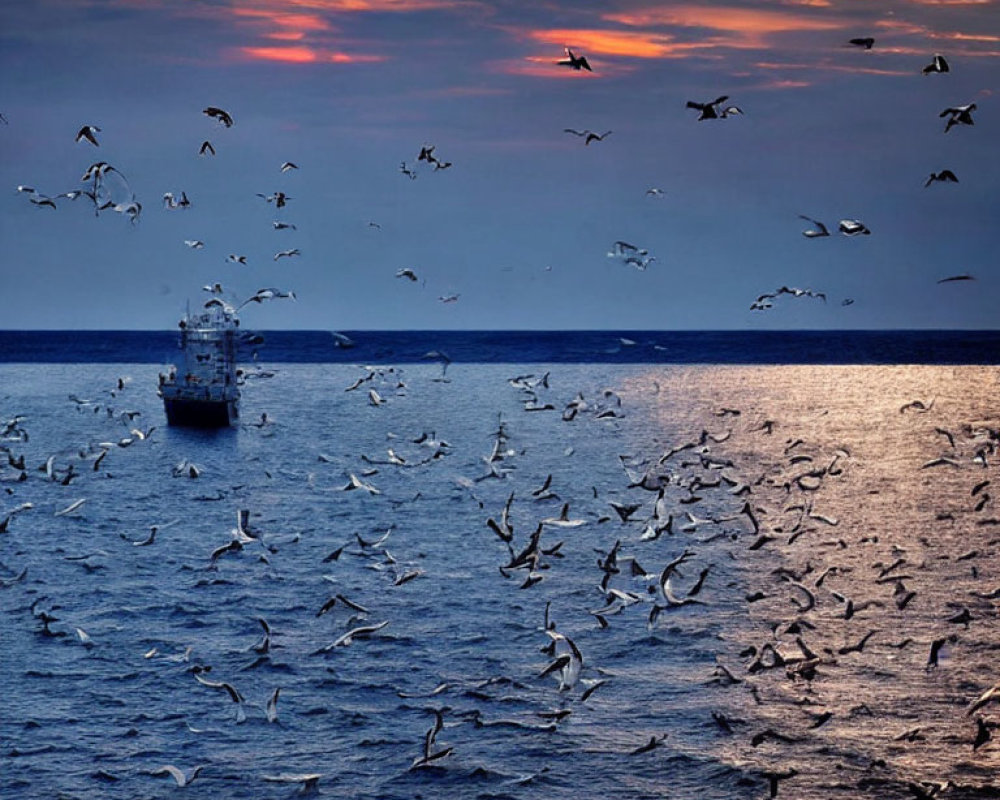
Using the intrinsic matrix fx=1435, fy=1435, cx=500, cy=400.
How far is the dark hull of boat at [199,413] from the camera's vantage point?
111938 mm

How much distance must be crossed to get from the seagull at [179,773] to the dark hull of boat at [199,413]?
80.1 meters

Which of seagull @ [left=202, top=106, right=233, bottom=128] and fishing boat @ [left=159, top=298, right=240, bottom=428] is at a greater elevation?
seagull @ [left=202, top=106, right=233, bottom=128]

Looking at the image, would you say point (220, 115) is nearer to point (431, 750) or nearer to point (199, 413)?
point (431, 750)

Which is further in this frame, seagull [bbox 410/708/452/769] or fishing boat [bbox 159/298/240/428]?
fishing boat [bbox 159/298/240/428]

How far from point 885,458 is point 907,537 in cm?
4206

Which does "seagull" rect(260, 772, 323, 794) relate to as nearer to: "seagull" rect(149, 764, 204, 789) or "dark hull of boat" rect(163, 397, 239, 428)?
"seagull" rect(149, 764, 204, 789)

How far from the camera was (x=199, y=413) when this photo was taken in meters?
113

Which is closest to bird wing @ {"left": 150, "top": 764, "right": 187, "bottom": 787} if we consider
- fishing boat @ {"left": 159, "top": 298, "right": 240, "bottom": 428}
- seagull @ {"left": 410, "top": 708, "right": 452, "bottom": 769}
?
seagull @ {"left": 410, "top": 708, "right": 452, "bottom": 769}

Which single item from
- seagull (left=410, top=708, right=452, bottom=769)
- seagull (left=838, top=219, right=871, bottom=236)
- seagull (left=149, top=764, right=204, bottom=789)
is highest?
seagull (left=838, top=219, right=871, bottom=236)

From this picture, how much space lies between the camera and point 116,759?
110 ft

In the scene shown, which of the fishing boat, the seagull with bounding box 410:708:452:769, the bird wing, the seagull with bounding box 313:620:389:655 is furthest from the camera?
the fishing boat

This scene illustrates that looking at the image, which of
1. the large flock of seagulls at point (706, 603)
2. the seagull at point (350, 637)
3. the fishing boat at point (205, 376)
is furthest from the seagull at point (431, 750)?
the fishing boat at point (205, 376)

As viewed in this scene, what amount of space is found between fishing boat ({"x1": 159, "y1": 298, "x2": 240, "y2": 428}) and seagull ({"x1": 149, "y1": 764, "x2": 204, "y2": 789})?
77.0 metres

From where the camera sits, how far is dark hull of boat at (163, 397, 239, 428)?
11194cm
